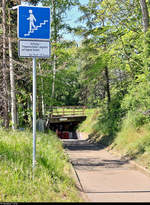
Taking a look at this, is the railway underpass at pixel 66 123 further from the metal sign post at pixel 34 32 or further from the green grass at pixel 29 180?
the metal sign post at pixel 34 32

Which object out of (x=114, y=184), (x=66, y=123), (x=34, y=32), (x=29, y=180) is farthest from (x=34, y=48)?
(x=66, y=123)

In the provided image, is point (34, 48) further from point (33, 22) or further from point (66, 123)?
point (66, 123)

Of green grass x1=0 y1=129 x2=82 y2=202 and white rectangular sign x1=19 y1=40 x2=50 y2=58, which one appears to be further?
white rectangular sign x1=19 y1=40 x2=50 y2=58

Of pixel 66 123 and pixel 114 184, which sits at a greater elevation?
pixel 114 184

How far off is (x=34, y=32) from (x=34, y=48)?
36cm

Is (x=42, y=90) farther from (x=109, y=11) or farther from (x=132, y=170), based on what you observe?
(x=132, y=170)

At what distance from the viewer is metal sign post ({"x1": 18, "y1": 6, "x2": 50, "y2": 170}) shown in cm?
604

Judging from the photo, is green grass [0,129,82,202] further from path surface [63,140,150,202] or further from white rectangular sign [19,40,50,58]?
white rectangular sign [19,40,50,58]

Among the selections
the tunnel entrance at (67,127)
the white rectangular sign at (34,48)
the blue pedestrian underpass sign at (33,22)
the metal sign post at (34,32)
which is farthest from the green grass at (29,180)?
the tunnel entrance at (67,127)

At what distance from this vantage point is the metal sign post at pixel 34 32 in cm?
604

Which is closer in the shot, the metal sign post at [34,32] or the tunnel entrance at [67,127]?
the metal sign post at [34,32]

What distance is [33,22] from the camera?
6.09 m

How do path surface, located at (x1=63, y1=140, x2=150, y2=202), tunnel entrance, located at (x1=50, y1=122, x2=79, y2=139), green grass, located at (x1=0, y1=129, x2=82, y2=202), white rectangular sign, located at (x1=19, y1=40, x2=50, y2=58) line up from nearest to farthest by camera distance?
1. green grass, located at (x1=0, y1=129, x2=82, y2=202)
2. white rectangular sign, located at (x1=19, y1=40, x2=50, y2=58)
3. path surface, located at (x1=63, y1=140, x2=150, y2=202)
4. tunnel entrance, located at (x1=50, y1=122, x2=79, y2=139)

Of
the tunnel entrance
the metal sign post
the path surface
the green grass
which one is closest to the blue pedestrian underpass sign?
the metal sign post
